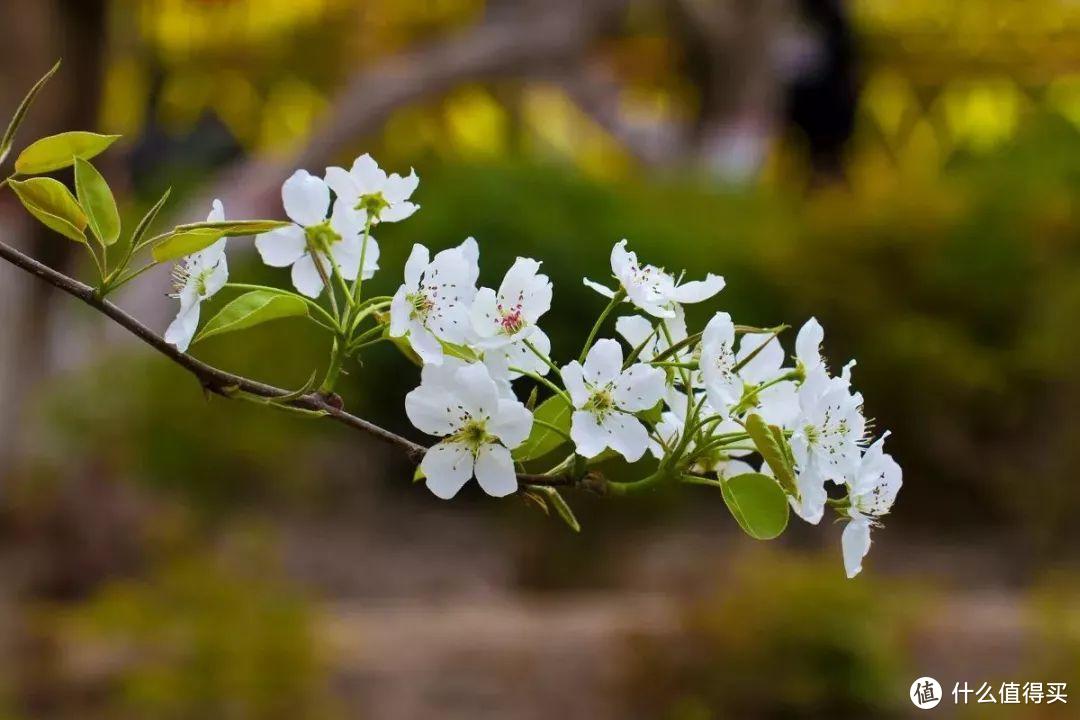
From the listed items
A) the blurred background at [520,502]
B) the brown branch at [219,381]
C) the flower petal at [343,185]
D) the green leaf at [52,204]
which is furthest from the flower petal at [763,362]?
the blurred background at [520,502]

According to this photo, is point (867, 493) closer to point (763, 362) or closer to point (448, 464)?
point (763, 362)

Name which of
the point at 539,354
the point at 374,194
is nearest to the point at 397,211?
the point at 374,194

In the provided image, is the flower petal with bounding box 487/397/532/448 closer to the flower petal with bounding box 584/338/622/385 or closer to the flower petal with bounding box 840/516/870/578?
the flower petal with bounding box 584/338/622/385

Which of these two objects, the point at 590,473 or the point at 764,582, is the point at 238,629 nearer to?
the point at 764,582

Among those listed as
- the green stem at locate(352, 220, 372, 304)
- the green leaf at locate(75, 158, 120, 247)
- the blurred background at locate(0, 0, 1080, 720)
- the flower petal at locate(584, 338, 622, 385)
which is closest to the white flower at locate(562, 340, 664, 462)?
the flower petal at locate(584, 338, 622, 385)

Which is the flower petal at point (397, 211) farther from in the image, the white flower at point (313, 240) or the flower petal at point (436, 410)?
the flower petal at point (436, 410)

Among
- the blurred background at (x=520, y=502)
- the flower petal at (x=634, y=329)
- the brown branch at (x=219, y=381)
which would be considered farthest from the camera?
the blurred background at (x=520, y=502)
